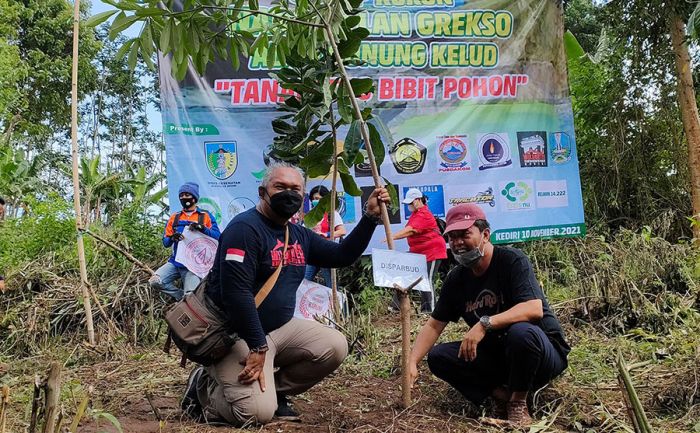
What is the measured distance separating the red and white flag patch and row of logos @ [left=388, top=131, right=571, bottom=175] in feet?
12.9

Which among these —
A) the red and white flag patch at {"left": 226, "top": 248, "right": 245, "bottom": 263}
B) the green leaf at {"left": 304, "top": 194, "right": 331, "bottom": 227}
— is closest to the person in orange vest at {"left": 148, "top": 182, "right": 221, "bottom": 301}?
the green leaf at {"left": 304, "top": 194, "right": 331, "bottom": 227}

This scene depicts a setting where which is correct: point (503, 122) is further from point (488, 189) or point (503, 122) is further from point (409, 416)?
point (409, 416)

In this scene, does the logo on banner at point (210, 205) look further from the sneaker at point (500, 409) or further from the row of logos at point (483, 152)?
the sneaker at point (500, 409)

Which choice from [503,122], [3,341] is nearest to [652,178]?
[503,122]

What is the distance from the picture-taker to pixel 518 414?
2.66 meters

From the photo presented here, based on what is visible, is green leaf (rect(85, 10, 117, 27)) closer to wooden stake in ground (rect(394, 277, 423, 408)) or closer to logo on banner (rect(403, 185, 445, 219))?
wooden stake in ground (rect(394, 277, 423, 408))

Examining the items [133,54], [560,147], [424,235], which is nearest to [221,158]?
[424,235]

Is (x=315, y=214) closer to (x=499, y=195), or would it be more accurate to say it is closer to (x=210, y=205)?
(x=210, y=205)

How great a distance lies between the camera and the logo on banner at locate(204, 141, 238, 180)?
20.7 feet

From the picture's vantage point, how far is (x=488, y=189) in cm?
659

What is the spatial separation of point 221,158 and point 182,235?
147 centimetres

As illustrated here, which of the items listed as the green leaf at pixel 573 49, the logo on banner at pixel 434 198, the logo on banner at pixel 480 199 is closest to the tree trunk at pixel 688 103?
the green leaf at pixel 573 49

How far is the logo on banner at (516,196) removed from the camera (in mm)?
6578

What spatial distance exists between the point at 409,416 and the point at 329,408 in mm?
577
